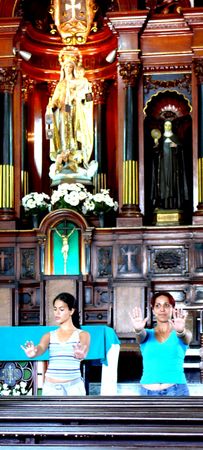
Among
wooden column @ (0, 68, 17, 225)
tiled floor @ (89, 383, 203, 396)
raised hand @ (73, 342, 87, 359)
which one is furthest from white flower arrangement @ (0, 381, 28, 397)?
wooden column @ (0, 68, 17, 225)

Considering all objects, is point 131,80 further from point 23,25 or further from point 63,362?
point 63,362

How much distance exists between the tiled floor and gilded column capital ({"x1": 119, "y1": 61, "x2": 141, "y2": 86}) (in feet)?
15.3

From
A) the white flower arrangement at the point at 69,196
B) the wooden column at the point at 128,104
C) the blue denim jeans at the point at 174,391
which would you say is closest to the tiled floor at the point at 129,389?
the white flower arrangement at the point at 69,196

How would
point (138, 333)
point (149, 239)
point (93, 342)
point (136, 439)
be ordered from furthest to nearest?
point (149, 239), point (93, 342), point (138, 333), point (136, 439)

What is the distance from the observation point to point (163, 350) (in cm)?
643

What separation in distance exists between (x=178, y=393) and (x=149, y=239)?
774 centimetres

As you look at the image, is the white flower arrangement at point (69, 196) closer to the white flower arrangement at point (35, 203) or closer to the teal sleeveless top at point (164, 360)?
the white flower arrangement at point (35, 203)

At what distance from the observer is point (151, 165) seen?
14805 mm

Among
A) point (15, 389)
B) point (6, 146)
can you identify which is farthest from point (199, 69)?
point (15, 389)

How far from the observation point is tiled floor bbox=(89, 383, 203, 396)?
390 inches

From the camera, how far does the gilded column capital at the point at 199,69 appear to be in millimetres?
14242

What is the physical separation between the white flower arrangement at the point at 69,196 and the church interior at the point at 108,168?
0.02 meters

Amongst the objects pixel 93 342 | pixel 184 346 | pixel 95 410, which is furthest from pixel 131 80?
pixel 95 410

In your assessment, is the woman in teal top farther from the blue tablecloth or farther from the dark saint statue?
the dark saint statue
